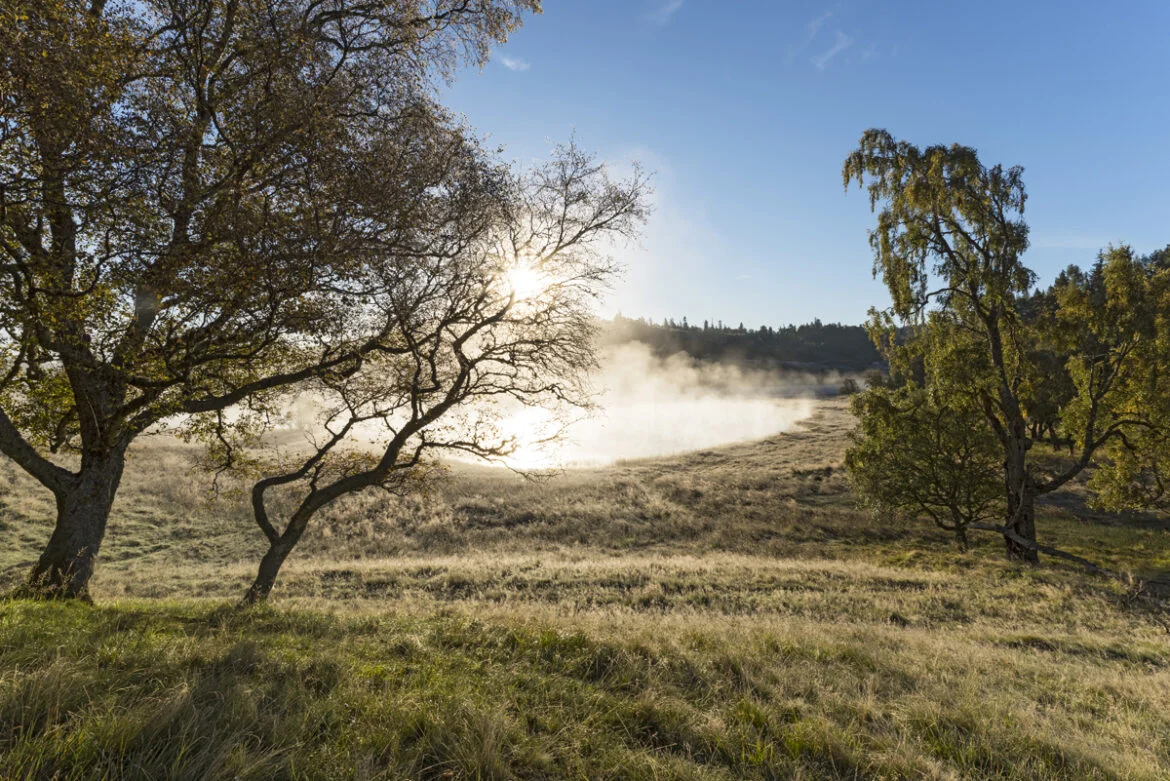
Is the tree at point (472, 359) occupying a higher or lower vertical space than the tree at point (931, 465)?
higher

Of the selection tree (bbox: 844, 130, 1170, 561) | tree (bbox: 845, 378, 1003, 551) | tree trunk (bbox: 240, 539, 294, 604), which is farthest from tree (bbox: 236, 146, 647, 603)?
tree (bbox: 845, 378, 1003, 551)

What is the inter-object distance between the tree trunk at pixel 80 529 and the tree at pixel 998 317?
83.6 ft

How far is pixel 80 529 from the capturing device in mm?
10180

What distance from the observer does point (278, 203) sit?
849cm

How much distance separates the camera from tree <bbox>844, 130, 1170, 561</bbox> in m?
20.4

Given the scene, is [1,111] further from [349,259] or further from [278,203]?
[349,259]

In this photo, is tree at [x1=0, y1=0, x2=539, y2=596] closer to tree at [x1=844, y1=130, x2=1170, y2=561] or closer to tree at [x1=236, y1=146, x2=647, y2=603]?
tree at [x1=236, y1=146, x2=647, y2=603]

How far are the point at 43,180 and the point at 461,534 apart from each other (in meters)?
25.8

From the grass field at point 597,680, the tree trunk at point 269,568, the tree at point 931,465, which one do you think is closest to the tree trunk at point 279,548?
the tree trunk at point 269,568

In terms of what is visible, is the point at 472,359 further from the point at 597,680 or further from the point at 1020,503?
the point at 1020,503

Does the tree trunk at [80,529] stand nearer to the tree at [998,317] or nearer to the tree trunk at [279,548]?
the tree trunk at [279,548]

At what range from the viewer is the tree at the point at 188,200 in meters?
6.49

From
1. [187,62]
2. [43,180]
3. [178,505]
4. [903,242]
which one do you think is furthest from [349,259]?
[178,505]

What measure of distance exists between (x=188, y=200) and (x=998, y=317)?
26694mm
